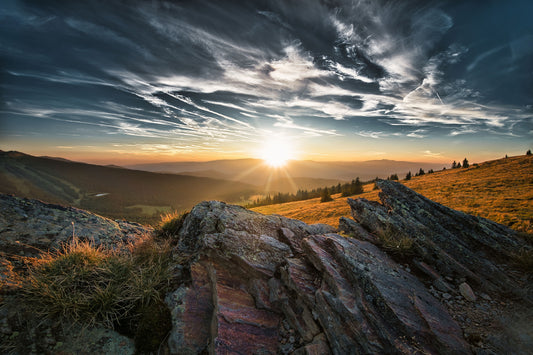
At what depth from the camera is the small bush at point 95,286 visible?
4992 mm

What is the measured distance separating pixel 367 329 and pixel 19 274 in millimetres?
10047

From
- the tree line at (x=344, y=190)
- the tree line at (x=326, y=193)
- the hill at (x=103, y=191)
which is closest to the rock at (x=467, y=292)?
the tree line at (x=344, y=190)

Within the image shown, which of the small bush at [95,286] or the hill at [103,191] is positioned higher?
the small bush at [95,286]

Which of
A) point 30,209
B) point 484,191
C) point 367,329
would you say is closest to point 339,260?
point 367,329

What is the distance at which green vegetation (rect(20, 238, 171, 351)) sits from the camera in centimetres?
497

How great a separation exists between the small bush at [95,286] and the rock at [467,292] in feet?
30.5

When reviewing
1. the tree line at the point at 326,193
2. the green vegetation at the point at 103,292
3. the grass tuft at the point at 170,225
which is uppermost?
the grass tuft at the point at 170,225

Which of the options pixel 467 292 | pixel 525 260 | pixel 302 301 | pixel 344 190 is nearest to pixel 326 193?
pixel 344 190

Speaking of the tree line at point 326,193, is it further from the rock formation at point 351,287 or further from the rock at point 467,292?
the rock at point 467,292

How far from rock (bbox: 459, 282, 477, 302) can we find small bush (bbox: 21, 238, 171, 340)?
9.31 meters

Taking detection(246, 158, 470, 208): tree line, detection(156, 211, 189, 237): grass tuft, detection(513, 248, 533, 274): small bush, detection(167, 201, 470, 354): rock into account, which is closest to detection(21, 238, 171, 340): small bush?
detection(167, 201, 470, 354): rock

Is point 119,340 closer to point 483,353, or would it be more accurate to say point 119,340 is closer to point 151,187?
point 483,353

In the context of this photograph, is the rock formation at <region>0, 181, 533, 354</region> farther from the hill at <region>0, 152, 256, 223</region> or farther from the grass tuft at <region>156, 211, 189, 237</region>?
the hill at <region>0, 152, 256, 223</region>

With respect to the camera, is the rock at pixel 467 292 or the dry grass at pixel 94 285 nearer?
the dry grass at pixel 94 285
